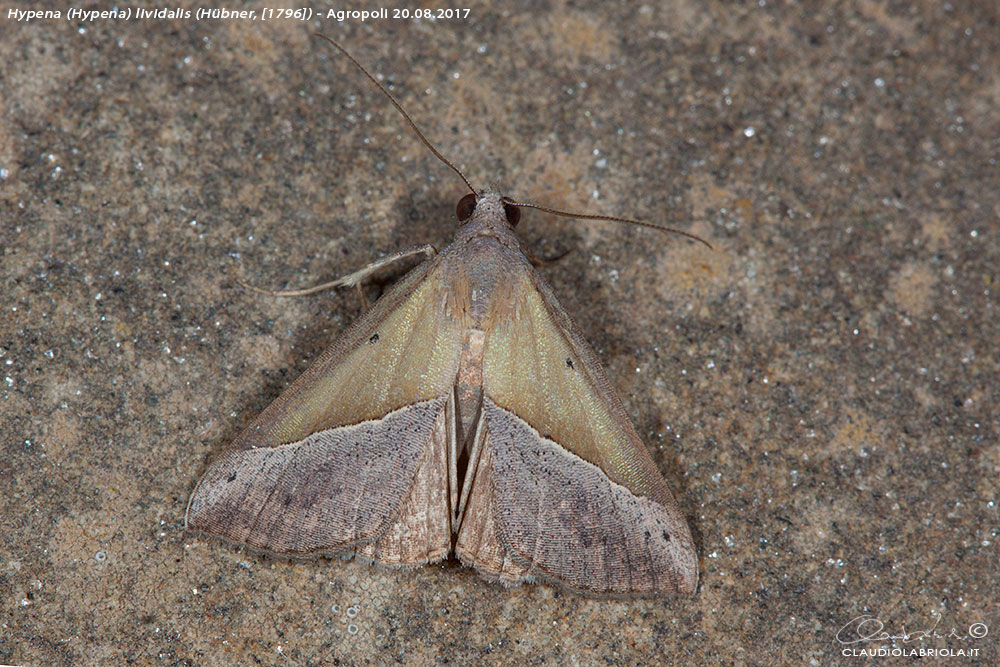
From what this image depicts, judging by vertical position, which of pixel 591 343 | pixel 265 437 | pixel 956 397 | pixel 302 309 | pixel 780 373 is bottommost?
pixel 956 397

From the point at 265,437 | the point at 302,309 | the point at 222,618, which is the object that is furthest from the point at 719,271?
the point at 222,618

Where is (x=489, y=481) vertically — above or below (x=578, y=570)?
above

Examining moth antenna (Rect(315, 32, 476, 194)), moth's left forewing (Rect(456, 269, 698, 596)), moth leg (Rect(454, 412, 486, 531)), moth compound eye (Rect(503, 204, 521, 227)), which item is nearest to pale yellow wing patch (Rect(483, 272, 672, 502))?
moth's left forewing (Rect(456, 269, 698, 596))

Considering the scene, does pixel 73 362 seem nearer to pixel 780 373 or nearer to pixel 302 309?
pixel 302 309

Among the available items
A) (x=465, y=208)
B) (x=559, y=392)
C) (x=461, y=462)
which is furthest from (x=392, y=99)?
(x=461, y=462)

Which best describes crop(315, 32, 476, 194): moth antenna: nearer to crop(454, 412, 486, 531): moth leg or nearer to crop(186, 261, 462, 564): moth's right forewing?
crop(186, 261, 462, 564): moth's right forewing

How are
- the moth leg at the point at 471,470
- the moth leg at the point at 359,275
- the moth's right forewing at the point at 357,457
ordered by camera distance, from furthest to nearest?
the moth leg at the point at 359,275 → the moth leg at the point at 471,470 → the moth's right forewing at the point at 357,457

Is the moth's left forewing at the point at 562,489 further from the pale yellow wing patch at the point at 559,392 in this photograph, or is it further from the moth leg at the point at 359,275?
the moth leg at the point at 359,275

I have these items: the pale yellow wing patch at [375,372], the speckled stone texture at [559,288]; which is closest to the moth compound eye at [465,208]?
the speckled stone texture at [559,288]
